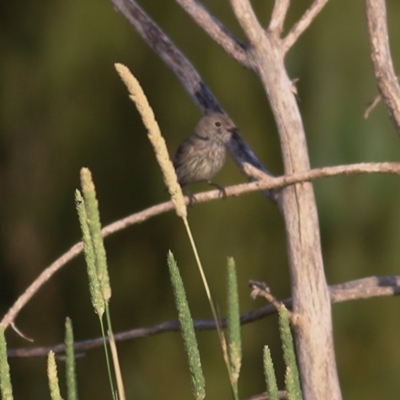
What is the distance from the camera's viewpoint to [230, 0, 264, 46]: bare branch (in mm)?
2369

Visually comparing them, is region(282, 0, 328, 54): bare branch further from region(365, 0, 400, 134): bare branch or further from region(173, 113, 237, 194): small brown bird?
region(173, 113, 237, 194): small brown bird

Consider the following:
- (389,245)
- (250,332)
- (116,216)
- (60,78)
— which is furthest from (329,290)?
(60,78)

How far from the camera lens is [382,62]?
2.35 m

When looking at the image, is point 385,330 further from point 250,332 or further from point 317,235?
point 317,235

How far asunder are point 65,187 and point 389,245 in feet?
4.37

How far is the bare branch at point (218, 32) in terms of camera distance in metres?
2.46

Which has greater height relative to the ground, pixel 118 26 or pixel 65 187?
pixel 118 26

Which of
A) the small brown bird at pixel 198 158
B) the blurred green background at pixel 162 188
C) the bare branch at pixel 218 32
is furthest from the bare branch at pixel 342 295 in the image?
the small brown bird at pixel 198 158

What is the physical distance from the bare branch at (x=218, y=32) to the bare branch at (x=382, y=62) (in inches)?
11.1

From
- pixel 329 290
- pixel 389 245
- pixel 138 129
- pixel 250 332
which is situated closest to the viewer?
pixel 329 290

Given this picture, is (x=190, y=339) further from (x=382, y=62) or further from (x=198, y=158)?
(x=198, y=158)

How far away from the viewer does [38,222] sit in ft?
14.1

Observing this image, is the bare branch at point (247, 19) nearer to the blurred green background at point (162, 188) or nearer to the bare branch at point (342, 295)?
the bare branch at point (342, 295)

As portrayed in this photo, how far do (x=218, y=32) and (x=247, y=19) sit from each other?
178 mm
